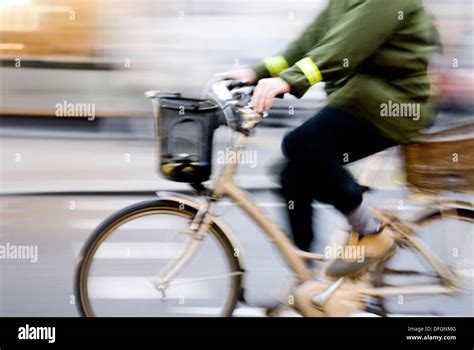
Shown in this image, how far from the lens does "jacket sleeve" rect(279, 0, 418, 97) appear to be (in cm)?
367

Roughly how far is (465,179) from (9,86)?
2055 mm

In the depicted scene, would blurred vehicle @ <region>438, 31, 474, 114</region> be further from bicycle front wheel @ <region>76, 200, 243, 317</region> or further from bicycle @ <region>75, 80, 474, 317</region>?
bicycle front wheel @ <region>76, 200, 243, 317</region>

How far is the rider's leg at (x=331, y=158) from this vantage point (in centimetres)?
389

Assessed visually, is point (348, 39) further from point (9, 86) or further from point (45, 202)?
point (45, 202)

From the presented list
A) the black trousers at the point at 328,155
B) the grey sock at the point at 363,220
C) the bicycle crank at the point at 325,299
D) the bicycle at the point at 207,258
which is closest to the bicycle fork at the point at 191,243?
the bicycle at the point at 207,258

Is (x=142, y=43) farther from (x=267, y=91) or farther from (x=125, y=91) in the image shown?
(x=267, y=91)

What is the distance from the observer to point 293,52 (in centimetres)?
410

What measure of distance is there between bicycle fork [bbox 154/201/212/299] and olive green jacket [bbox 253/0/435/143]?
2.07ft

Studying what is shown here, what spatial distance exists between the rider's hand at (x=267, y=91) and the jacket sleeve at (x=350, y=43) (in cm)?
3

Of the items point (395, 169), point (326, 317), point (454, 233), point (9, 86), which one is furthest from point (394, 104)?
point (9, 86)

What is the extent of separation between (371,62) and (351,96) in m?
0.16

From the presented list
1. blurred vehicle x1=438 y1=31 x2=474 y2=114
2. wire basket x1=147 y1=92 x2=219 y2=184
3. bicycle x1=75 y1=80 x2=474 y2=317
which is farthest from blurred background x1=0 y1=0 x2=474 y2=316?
wire basket x1=147 y1=92 x2=219 y2=184

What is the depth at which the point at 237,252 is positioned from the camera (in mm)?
3984

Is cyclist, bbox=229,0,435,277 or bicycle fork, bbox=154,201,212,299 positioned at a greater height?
cyclist, bbox=229,0,435,277
